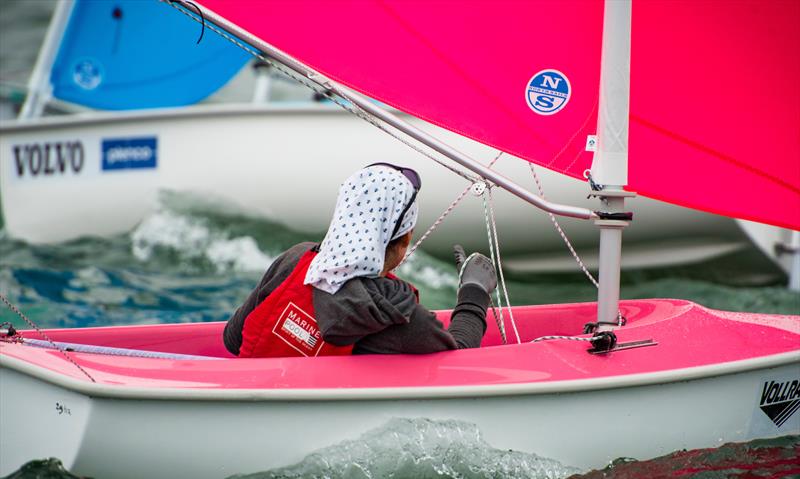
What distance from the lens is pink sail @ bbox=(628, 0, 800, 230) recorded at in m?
2.49

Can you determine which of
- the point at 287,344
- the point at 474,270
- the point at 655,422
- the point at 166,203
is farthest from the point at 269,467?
the point at 166,203

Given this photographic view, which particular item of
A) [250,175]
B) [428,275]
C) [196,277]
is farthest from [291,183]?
[428,275]

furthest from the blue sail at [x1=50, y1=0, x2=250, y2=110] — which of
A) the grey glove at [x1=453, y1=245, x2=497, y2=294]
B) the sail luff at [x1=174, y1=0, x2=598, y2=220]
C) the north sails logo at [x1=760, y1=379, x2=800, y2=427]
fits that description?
the north sails logo at [x1=760, y1=379, x2=800, y2=427]

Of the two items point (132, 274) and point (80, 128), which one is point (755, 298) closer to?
point (132, 274)

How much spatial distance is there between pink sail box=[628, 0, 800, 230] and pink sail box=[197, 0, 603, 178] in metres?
0.14

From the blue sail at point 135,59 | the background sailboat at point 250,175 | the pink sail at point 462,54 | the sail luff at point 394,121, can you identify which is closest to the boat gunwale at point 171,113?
the background sailboat at point 250,175

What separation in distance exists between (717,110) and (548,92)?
405 millimetres

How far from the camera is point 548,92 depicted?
8.15 feet

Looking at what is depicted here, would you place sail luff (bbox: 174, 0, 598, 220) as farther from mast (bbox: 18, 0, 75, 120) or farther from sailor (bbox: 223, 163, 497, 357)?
mast (bbox: 18, 0, 75, 120)

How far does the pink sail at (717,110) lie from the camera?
2494 mm

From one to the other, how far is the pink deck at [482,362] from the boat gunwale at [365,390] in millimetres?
24

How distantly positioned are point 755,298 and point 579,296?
78 centimetres

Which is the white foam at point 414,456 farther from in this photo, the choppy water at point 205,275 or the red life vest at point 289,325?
the choppy water at point 205,275

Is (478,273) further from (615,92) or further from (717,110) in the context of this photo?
(717,110)
